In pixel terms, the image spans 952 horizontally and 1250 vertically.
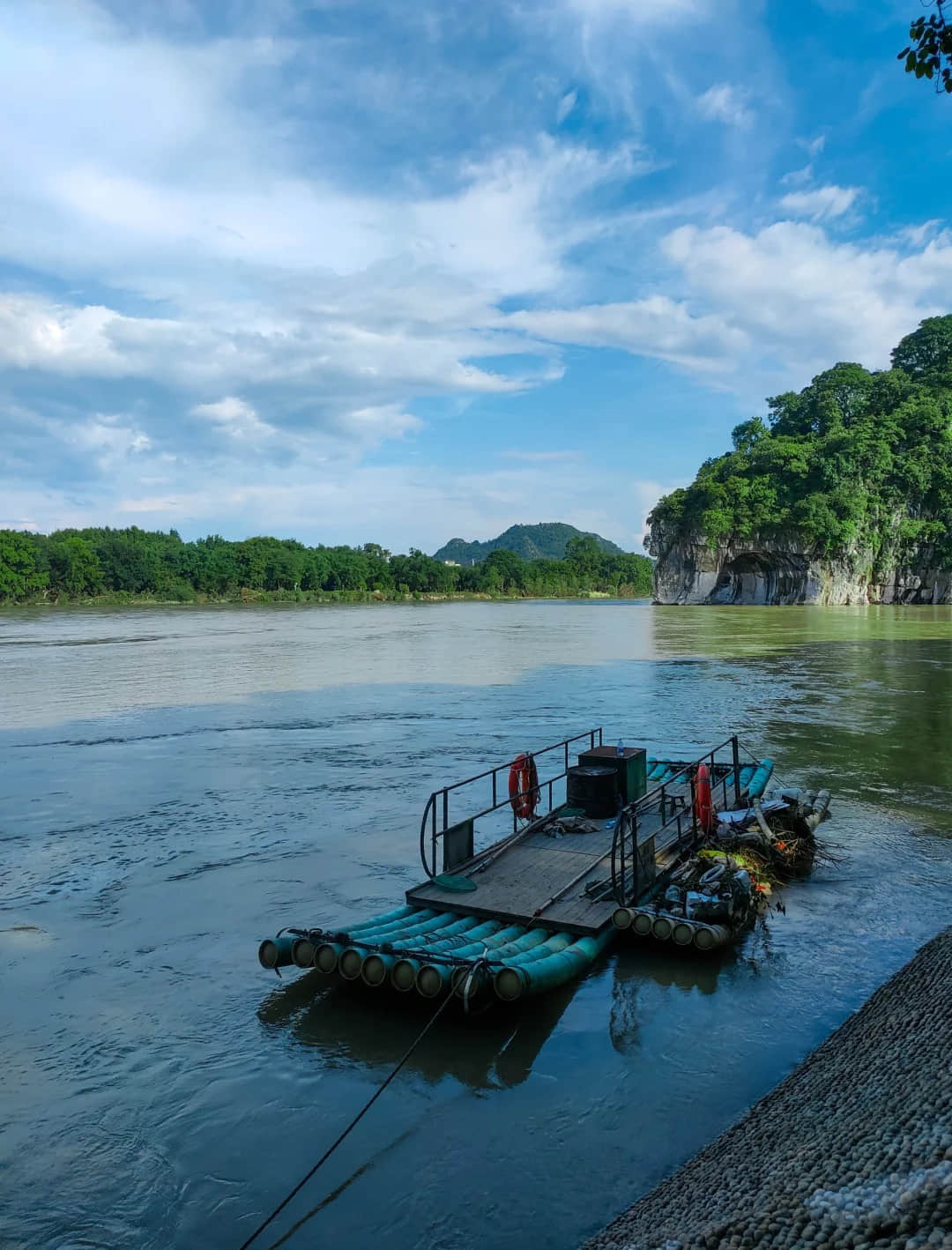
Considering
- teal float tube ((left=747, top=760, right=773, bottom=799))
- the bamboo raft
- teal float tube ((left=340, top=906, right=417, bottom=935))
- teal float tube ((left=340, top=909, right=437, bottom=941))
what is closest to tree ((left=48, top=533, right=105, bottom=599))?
the bamboo raft

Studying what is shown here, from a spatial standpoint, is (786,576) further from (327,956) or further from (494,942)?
(327,956)

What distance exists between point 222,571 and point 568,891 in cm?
14328

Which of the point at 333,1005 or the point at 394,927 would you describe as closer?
the point at 333,1005

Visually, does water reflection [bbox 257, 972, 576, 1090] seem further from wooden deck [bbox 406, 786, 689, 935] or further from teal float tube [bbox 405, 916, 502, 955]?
wooden deck [bbox 406, 786, 689, 935]

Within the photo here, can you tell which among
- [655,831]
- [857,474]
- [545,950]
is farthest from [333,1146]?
[857,474]

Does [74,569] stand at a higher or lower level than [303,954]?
higher

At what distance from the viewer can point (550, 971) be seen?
340 inches

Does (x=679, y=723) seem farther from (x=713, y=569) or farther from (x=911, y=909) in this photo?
(x=713, y=569)

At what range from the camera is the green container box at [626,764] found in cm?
1384

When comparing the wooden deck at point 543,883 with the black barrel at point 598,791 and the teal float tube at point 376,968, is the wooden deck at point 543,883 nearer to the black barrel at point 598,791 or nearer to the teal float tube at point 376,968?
the black barrel at point 598,791

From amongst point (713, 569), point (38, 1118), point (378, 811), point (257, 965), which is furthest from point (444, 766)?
point (713, 569)

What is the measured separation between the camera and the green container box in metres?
13.8

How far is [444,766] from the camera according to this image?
20.4 meters

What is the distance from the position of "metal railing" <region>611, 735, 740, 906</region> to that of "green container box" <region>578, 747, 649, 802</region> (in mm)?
251
